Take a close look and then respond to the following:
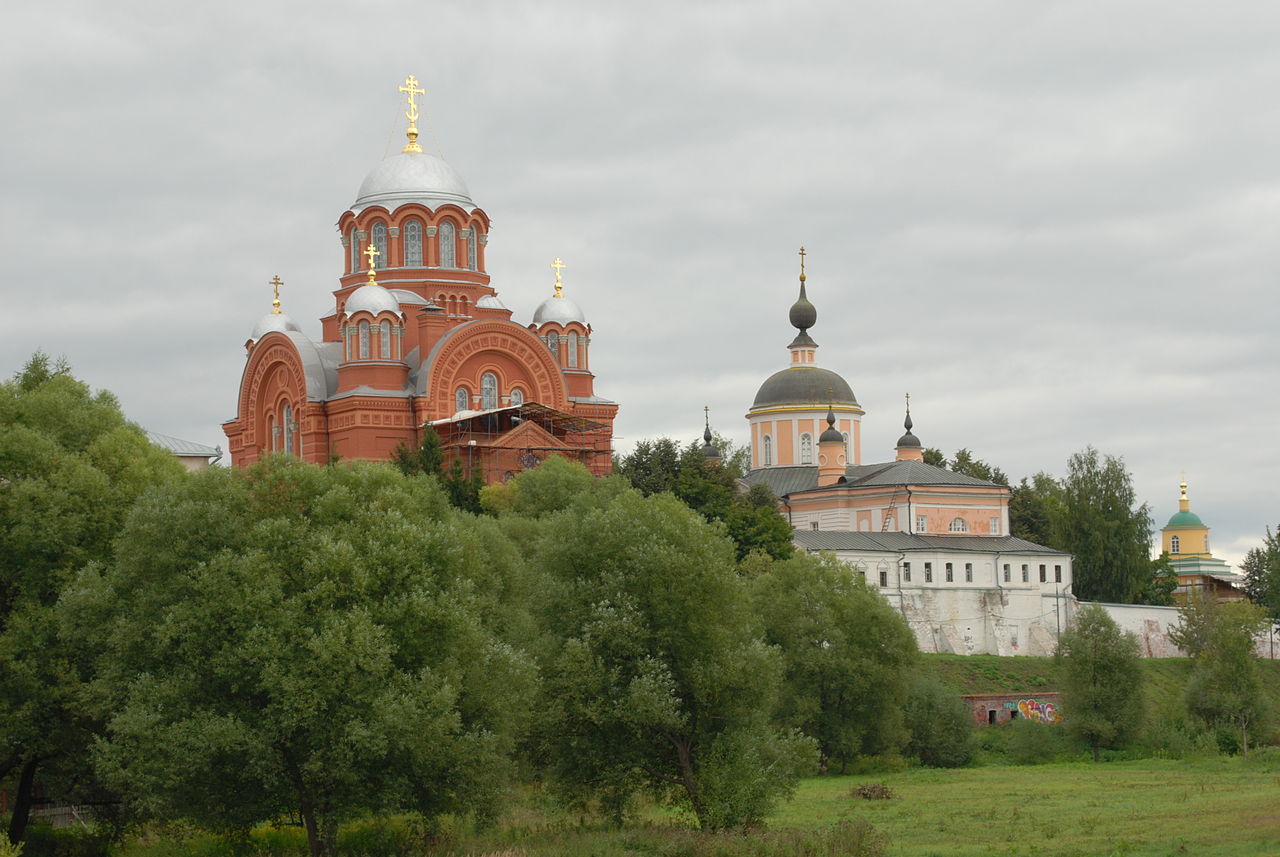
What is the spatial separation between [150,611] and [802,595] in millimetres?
21305

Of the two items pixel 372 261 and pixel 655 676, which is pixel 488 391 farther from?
pixel 655 676

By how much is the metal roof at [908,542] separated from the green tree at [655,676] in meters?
29.6

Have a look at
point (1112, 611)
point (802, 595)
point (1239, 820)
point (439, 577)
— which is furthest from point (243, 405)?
point (1239, 820)

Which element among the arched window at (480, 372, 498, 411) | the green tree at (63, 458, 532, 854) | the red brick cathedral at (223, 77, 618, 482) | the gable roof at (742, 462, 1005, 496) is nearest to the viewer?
the green tree at (63, 458, 532, 854)

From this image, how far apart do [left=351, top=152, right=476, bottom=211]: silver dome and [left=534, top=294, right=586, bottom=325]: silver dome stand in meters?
4.05

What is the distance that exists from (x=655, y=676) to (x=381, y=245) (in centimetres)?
3409

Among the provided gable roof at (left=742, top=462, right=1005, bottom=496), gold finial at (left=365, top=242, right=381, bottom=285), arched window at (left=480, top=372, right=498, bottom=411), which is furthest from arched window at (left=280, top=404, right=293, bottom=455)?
gable roof at (left=742, top=462, right=1005, bottom=496)

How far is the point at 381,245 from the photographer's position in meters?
58.1

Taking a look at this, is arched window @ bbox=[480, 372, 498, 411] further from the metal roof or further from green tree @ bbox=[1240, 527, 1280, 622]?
green tree @ bbox=[1240, 527, 1280, 622]

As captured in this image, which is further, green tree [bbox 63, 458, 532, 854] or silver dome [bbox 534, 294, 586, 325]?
silver dome [bbox 534, 294, 586, 325]

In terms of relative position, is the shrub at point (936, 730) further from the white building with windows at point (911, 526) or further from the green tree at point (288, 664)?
the green tree at point (288, 664)

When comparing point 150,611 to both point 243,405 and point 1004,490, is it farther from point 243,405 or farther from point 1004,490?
point 1004,490

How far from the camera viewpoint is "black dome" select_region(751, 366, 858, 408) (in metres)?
75.0

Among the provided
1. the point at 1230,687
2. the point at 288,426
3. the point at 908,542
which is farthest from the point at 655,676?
the point at 908,542
